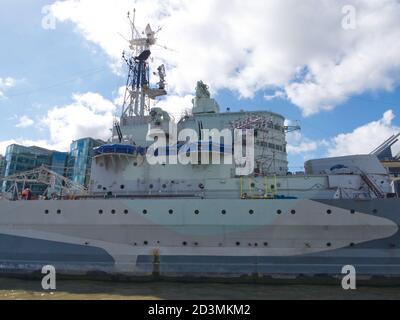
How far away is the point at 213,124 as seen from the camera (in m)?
17.5

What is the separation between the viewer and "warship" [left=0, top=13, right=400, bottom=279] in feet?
38.3

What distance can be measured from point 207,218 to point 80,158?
130ft

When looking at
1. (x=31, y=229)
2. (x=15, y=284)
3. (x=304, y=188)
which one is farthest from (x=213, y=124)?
(x=15, y=284)

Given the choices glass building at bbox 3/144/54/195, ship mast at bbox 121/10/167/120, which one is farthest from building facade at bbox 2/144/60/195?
ship mast at bbox 121/10/167/120

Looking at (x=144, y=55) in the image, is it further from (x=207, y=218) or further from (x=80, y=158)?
(x=80, y=158)

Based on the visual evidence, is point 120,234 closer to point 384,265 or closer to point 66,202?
point 66,202

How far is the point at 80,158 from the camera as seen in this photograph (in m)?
47.5

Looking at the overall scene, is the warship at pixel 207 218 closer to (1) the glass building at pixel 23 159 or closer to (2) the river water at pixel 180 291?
(2) the river water at pixel 180 291

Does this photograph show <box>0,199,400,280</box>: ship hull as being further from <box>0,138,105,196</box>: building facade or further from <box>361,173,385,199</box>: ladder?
<box>0,138,105,196</box>: building facade

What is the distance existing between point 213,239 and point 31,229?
7.69 meters

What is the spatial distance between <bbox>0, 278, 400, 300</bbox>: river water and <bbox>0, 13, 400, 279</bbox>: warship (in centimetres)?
53

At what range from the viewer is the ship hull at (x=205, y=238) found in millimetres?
11578

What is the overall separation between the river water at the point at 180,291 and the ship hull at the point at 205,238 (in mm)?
497

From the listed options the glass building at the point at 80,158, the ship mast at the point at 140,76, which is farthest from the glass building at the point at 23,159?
the ship mast at the point at 140,76
